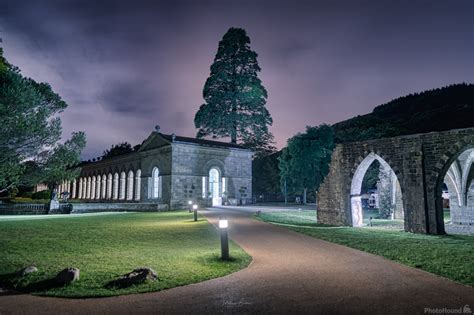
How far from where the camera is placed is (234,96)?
43531mm

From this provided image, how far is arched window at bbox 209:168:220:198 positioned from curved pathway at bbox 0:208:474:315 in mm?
23540

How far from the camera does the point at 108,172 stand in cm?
4084

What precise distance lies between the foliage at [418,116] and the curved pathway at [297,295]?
37761 mm

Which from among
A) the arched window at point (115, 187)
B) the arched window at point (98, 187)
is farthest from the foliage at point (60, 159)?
the arched window at point (98, 187)

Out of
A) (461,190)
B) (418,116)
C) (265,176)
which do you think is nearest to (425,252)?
(461,190)

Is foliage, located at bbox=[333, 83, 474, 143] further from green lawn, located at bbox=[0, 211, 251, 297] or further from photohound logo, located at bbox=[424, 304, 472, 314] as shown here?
photohound logo, located at bbox=[424, 304, 472, 314]

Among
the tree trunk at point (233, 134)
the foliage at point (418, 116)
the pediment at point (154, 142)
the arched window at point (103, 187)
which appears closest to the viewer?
the pediment at point (154, 142)

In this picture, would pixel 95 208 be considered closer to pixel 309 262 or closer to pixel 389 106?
pixel 309 262

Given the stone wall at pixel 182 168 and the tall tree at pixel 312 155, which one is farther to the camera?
the stone wall at pixel 182 168

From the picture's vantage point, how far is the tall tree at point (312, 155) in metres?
16.1

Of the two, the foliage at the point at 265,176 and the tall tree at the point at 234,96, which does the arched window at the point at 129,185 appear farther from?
the foliage at the point at 265,176

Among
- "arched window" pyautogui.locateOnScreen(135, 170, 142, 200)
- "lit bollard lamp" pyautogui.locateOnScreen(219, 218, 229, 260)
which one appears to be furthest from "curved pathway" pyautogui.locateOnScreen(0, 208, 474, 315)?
"arched window" pyautogui.locateOnScreen(135, 170, 142, 200)

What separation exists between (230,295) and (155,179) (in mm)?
27021

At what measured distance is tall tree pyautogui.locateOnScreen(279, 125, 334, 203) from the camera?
52.9 ft
